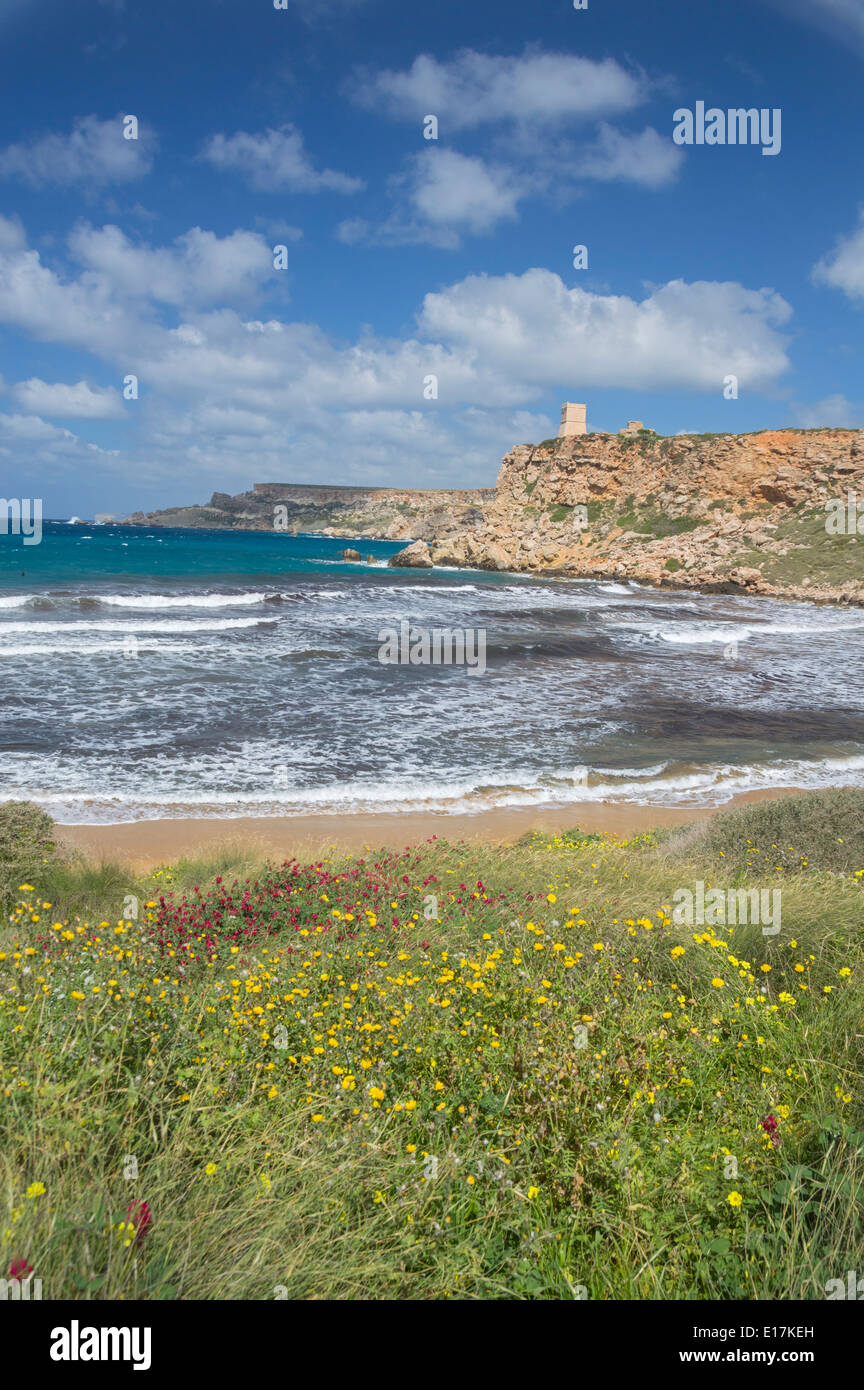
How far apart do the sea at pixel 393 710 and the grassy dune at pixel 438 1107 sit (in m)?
6.53

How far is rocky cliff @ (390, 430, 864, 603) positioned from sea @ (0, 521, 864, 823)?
65.1 ft

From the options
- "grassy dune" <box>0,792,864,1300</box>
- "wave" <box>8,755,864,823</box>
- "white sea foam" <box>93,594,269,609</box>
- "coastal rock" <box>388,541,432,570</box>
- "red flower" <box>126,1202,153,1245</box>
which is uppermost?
"coastal rock" <box>388,541,432,570</box>

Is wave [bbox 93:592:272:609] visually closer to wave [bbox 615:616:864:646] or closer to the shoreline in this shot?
wave [bbox 615:616:864:646]

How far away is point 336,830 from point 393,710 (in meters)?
7.38

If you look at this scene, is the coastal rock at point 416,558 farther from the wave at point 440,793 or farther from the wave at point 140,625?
the wave at point 440,793

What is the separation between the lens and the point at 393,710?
17.3 meters

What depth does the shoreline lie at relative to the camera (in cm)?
893

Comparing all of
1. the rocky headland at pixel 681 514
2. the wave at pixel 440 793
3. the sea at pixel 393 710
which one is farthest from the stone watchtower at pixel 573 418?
the wave at pixel 440 793

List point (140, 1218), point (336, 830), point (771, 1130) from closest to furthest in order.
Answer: point (140, 1218), point (771, 1130), point (336, 830)

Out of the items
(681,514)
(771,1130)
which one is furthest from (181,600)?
(681,514)

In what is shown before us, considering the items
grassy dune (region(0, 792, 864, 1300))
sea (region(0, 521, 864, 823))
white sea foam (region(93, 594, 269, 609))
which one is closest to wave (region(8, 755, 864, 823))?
sea (region(0, 521, 864, 823))

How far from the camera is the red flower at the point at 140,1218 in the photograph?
2.17m

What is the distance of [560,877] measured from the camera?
6680mm

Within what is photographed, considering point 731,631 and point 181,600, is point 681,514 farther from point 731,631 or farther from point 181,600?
point 181,600
